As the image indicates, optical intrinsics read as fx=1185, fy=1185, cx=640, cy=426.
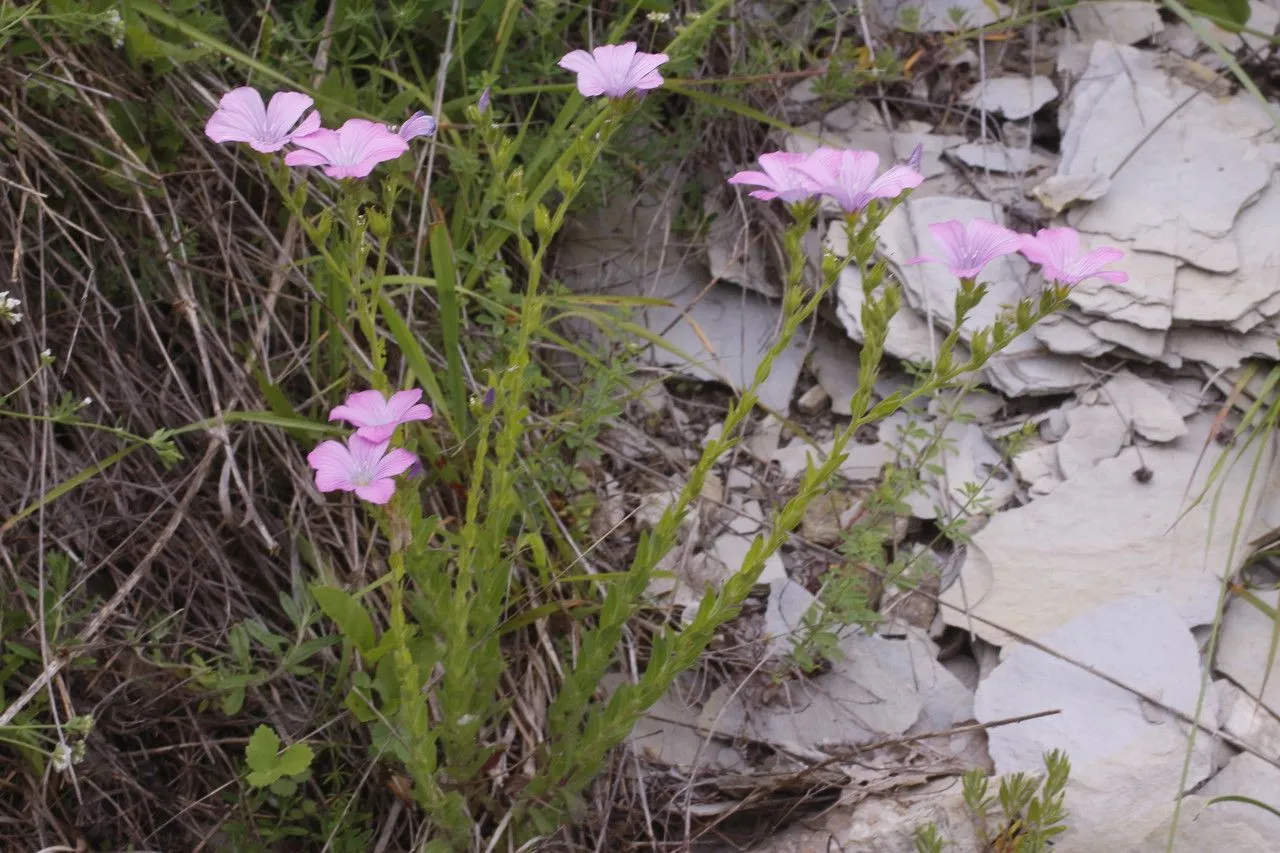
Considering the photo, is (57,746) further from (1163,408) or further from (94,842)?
(1163,408)

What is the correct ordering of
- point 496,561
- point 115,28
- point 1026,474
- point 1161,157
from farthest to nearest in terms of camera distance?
point 1161,157 < point 1026,474 < point 115,28 < point 496,561

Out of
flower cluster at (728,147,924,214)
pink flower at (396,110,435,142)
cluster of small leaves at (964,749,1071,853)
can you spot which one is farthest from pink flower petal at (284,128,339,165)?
cluster of small leaves at (964,749,1071,853)

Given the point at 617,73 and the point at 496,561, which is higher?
the point at 617,73

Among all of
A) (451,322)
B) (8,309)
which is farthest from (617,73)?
(8,309)

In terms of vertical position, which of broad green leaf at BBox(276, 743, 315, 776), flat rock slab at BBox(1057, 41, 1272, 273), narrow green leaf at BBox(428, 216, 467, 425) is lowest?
broad green leaf at BBox(276, 743, 315, 776)

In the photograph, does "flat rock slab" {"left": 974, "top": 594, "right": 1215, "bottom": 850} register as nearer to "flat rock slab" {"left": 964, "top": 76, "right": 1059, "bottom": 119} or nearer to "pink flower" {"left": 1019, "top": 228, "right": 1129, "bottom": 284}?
"pink flower" {"left": 1019, "top": 228, "right": 1129, "bottom": 284}

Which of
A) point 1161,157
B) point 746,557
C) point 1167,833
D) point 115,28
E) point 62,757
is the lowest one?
point 1167,833

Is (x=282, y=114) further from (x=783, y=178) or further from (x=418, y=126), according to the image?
(x=783, y=178)

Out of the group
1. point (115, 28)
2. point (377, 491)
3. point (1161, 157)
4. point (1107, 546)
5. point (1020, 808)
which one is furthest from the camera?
point (1161, 157)
